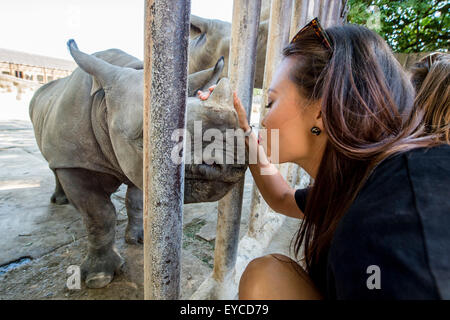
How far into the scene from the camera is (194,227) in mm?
3055

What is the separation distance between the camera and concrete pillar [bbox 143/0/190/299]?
2.51ft

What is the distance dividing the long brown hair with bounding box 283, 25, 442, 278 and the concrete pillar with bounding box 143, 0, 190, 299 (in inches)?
20.4

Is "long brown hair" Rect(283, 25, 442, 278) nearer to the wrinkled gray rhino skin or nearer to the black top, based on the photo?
the black top

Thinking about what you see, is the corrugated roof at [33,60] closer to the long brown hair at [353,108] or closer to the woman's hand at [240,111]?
the woman's hand at [240,111]

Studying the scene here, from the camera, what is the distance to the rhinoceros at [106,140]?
131cm

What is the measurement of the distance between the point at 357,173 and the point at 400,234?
1.29 ft

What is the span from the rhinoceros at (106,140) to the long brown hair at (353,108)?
0.42m

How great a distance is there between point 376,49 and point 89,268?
7.74 feet

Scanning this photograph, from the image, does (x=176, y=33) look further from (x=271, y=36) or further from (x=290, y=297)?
(x=271, y=36)

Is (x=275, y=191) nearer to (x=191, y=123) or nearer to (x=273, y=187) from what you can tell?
(x=273, y=187)

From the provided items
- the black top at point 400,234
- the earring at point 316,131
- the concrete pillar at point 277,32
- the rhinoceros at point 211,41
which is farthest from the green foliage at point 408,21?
the black top at point 400,234

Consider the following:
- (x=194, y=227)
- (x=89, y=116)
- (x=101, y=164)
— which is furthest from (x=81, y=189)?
(x=194, y=227)

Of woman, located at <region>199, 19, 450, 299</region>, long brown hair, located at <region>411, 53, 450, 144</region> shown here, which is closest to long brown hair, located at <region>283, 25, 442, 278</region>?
woman, located at <region>199, 19, 450, 299</region>

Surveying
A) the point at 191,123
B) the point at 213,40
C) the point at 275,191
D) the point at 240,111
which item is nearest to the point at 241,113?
the point at 240,111
